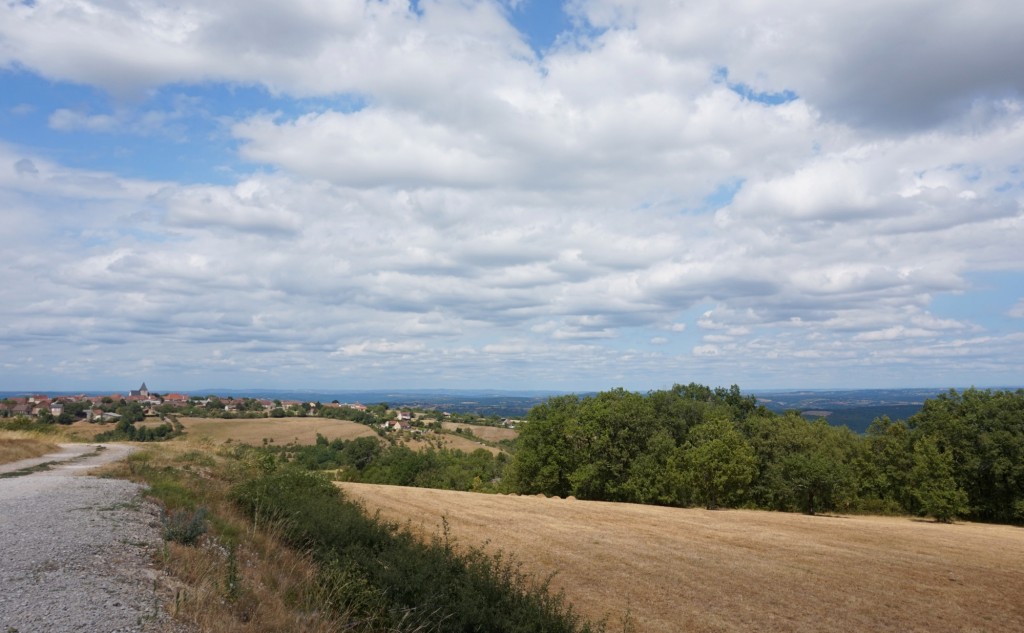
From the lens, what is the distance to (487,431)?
144000 millimetres

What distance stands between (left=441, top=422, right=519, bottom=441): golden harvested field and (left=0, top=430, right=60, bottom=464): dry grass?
4035 inches

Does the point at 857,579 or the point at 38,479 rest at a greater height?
the point at 38,479

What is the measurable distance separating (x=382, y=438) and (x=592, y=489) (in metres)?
72.4

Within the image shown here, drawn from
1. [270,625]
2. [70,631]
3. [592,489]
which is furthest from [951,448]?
[70,631]

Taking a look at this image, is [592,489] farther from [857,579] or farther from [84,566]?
[84,566]

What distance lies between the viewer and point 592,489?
152ft

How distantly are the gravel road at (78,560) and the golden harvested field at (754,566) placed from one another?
9.08 m

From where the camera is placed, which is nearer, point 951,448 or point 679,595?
point 679,595

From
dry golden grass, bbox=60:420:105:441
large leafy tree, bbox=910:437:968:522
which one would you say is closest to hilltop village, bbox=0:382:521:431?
dry golden grass, bbox=60:420:105:441

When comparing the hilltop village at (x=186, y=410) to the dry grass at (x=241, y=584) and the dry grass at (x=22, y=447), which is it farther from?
the dry grass at (x=241, y=584)

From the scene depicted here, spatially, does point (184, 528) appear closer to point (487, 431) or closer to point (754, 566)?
point (754, 566)

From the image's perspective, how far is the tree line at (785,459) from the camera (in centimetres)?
3616

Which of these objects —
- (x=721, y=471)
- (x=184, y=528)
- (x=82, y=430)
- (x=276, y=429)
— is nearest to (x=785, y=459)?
(x=721, y=471)

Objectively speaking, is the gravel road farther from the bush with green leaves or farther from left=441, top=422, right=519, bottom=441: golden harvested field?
left=441, top=422, right=519, bottom=441: golden harvested field
